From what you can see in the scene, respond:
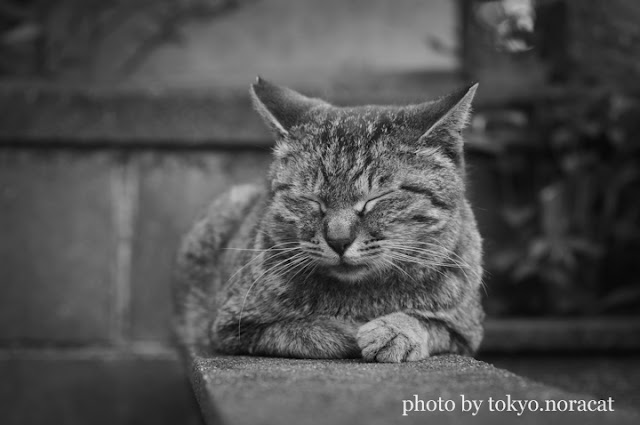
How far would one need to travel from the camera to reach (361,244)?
7.67 ft

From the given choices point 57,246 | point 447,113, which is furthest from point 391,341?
point 57,246

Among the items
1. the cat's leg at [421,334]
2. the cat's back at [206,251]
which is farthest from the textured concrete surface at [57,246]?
the cat's leg at [421,334]

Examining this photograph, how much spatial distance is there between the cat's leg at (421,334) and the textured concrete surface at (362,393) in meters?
0.08

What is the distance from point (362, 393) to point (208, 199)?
10.8 feet

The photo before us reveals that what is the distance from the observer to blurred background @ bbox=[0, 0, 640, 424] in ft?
14.9

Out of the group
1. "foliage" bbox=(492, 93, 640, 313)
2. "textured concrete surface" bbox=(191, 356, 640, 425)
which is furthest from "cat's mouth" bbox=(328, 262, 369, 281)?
"foliage" bbox=(492, 93, 640, 313)

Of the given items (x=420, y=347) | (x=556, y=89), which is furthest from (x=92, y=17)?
(x=420, y=347)

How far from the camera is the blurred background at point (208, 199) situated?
453cm

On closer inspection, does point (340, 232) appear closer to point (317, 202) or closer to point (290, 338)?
point (317, 202)

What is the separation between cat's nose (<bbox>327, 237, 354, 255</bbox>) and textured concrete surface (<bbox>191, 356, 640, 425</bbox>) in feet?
1.21

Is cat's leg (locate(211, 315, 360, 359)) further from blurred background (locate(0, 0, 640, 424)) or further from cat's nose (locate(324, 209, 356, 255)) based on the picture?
blurred background (locate(0, 0, 640, 424))

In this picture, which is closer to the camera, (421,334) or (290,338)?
(421,334)

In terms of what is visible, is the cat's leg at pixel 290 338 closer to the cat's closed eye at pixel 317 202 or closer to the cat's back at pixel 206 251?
the cat's closed eye at pixel 317 202

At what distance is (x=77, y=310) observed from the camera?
4746 mm
